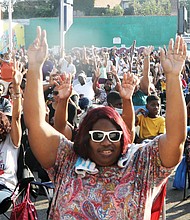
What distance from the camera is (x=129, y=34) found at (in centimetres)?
3750

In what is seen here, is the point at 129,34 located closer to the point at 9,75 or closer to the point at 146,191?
the point at 9,75

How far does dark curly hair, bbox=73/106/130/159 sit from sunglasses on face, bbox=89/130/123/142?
4 cm

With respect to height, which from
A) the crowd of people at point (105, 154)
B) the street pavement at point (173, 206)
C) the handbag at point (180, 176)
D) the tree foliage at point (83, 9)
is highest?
the crowd of people at point (105, 154)

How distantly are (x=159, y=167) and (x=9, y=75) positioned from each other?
769 centimetres

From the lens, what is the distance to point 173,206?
687 centimetres

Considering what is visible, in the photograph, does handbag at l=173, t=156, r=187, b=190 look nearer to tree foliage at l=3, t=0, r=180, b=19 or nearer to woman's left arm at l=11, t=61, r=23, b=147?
woman's left arm at l=11, t=61, r=23, b=147

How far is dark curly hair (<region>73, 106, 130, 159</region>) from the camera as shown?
9.71 feet

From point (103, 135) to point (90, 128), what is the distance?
0.10m

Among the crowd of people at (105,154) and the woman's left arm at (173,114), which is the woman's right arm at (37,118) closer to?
the crowd of people at (105,154)

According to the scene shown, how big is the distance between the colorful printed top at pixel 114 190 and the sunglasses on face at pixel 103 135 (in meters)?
0.12

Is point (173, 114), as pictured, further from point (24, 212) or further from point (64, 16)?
point (64, 16)

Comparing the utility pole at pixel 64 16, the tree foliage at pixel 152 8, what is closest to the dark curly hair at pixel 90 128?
the utility pole at pixel 64 16

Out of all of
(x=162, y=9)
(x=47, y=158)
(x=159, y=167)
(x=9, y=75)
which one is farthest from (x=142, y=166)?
(x=162, y=9)

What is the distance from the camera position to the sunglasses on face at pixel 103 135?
2934 millimetres
